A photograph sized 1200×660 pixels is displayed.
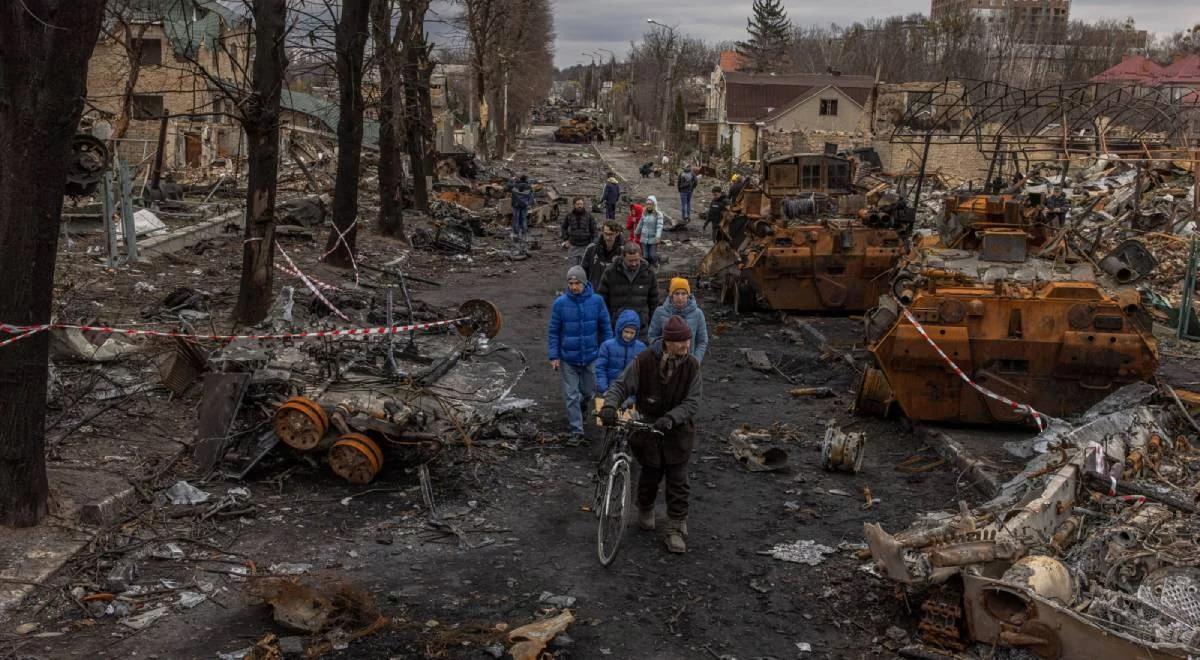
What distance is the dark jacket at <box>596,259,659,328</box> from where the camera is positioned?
10.4m

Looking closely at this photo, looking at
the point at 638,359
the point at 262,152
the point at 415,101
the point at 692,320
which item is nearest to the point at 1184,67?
the point at 415,101

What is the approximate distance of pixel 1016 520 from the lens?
6.10 m

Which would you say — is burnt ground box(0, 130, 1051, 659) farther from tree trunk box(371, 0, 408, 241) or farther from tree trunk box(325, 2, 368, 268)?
tree trunk box(371, 0, 408, 241)

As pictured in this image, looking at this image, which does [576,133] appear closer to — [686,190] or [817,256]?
[686,190]

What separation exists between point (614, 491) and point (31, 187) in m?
3.98

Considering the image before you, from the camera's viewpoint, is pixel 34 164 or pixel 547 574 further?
pixel 547 574

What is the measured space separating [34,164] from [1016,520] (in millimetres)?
6016

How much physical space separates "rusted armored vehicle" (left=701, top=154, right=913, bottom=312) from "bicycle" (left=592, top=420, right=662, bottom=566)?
8.40 metres

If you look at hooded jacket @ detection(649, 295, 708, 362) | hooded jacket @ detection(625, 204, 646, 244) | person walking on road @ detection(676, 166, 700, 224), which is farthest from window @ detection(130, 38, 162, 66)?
hooded jacket @ detection(649, 295, 708, 362)

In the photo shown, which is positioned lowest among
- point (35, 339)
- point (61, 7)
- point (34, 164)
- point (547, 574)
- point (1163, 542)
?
point (547, 574)

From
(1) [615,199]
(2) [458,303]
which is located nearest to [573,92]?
(1) [615,199]

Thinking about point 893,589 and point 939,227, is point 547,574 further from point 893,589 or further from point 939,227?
point 939,227

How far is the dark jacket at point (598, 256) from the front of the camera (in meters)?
11.9

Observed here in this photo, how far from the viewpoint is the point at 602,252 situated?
39.8 feet
